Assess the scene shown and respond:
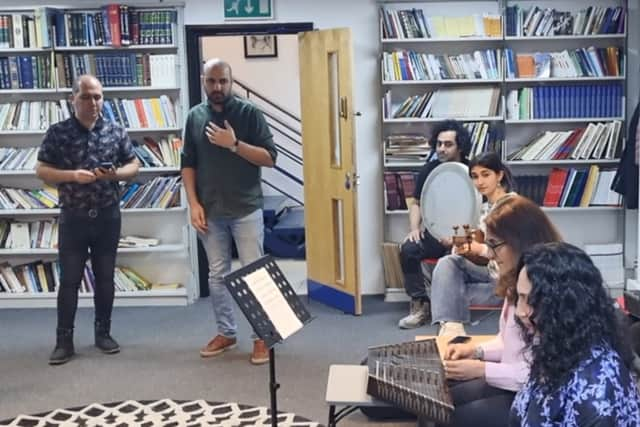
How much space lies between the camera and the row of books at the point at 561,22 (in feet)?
17.5

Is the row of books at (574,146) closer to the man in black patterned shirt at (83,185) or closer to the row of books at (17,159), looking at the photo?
the man in black patterned shirt at (83,185)

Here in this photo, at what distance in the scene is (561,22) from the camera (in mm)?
5340

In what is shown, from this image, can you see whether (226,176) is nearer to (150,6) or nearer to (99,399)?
(99,399)

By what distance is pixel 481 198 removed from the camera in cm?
432

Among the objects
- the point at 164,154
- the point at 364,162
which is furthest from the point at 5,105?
the point at 364,162

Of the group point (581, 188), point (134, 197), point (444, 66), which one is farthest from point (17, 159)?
point (581, 188)

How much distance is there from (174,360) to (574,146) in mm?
2873

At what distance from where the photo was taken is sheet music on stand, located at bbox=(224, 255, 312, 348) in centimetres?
257

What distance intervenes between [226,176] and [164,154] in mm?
1371

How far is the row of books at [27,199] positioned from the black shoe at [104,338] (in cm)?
124

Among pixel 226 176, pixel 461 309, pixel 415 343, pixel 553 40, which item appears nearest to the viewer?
pixel 415 343

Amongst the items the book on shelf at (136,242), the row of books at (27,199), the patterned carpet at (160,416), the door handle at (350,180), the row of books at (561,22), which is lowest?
the patterned carpet at (160,416)

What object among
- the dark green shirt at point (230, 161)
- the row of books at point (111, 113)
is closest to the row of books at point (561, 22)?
the dark green shirt at point (230, 161)

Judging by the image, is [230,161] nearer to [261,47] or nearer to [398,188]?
[398,188]
